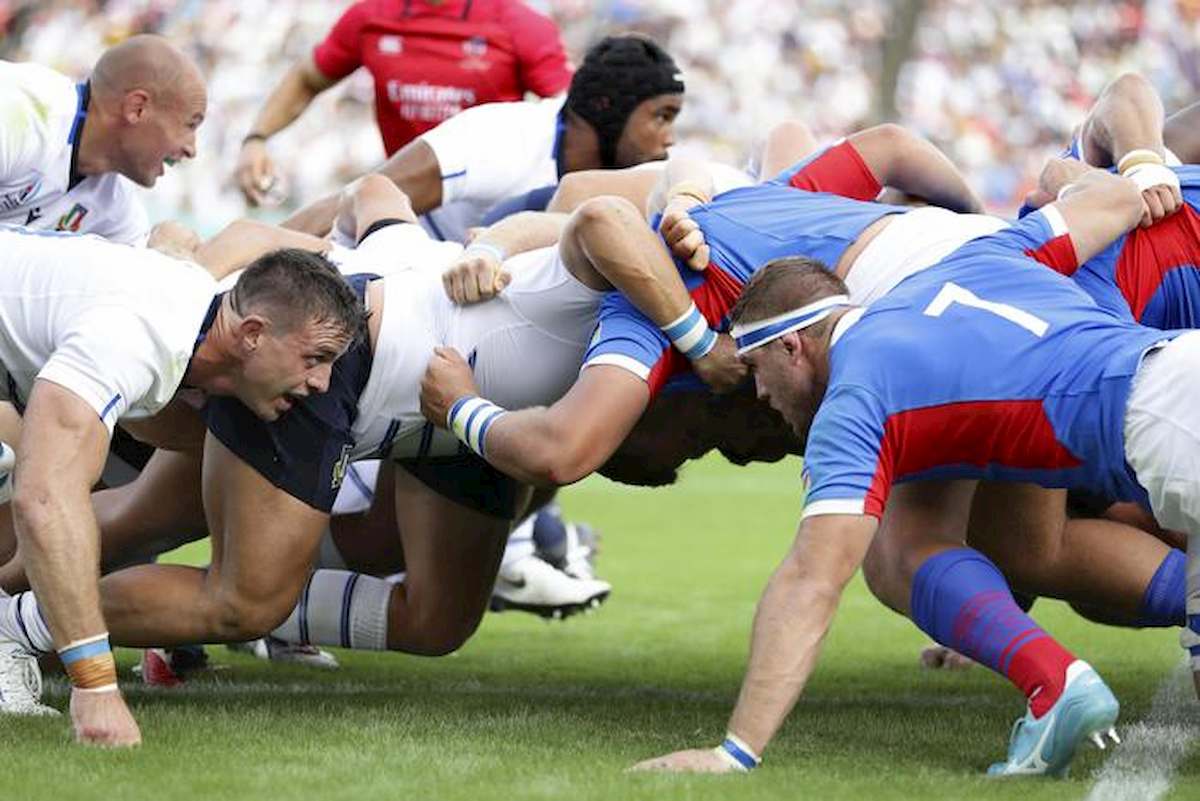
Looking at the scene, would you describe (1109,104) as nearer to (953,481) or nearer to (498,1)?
(953,481)

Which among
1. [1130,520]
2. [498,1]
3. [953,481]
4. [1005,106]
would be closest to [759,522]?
[498,1]

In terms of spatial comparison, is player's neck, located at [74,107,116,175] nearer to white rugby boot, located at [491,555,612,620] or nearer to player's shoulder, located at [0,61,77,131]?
player's shoulder, located at [0,61,77,131]

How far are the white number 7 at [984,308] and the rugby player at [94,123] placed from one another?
115 inches

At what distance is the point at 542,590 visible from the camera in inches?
318

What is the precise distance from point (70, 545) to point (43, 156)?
7.32 ft

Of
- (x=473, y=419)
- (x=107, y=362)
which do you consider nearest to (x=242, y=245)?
(x=473, y=419)

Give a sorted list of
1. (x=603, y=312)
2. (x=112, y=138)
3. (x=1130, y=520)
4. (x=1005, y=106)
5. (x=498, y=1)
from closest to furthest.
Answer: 1. (x=603, y=312)
2. (x=1130, y=520)
3. (x=112, y=138)
4. (x=498, y=1)
5. (x=1005, y=106)

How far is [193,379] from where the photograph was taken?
528 centimetres

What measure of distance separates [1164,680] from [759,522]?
5.93 meters

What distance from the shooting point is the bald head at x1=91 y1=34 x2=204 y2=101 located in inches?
259

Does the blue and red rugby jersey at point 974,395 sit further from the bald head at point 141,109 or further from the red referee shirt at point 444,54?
the red referee shirt at point 444,54

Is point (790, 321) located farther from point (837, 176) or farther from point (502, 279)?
point (837, 176)

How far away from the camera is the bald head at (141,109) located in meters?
6.59

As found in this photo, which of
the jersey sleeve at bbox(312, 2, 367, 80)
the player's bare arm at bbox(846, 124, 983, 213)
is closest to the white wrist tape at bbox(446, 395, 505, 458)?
the player's bare arm at bbox(846, 124, 983, 213)
